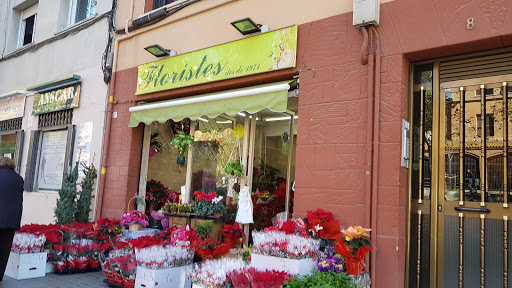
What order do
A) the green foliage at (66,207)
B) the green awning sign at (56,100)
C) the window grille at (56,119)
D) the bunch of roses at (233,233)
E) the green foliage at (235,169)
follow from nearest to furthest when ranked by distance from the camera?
the bunch of roses at (233,233) < the green foliage at (235,169) < the green foliage at (66,207) < the green awning sign at (56,100) < the window grille at (56,119)

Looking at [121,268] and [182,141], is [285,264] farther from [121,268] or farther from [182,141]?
[182,141]

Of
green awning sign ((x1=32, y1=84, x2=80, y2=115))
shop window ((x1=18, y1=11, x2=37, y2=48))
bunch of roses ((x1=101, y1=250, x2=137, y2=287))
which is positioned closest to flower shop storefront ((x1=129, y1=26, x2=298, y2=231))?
bunch of roses ((x1=101, y1=250, x2=137, y2=287))

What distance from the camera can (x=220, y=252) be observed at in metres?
5.41

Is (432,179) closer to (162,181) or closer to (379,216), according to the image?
(379,216)

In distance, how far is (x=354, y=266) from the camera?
394 cm

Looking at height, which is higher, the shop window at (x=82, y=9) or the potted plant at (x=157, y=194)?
the shop window at (x=82, y=9)

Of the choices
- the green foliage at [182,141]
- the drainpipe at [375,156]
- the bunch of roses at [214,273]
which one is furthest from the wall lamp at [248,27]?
the bunch of roses at [214,273]

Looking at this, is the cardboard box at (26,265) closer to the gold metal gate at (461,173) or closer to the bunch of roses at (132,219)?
the bunch of roses at (132,219)

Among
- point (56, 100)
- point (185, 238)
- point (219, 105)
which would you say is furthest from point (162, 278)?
point (56, 100)

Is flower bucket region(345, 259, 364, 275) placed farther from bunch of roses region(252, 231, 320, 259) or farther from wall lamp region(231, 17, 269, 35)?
wall lamp region(231, 17, 269, 35)

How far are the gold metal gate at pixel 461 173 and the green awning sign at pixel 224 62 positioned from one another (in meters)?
1.80

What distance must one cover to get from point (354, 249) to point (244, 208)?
261cm

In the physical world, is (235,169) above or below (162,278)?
above

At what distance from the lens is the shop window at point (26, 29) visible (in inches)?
467
